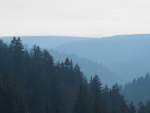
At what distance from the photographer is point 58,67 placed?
76188 millimetres

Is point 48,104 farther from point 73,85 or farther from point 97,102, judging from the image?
point 73,85

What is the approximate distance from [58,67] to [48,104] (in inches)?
561

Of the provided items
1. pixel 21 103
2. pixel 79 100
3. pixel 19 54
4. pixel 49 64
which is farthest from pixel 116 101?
pixel 21 103

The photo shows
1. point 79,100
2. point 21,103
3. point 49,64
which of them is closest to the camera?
point 21,103

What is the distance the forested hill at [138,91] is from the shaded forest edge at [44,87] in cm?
7296

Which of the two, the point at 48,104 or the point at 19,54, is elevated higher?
the point at 19,54

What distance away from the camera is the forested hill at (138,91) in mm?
151375

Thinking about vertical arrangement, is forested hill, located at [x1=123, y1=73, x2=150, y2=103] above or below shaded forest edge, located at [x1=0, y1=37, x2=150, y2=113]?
below

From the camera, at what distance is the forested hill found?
15138 cm

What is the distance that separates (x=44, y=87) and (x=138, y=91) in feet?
319

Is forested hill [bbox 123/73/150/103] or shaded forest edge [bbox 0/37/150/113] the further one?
forested hill [bbox 123/73/150/103]

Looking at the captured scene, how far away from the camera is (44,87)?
64250 mm

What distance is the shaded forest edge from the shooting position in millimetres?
→ 51531

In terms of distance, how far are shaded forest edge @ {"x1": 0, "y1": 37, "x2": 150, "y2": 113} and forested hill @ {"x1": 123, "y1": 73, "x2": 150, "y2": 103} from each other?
72964 mm
